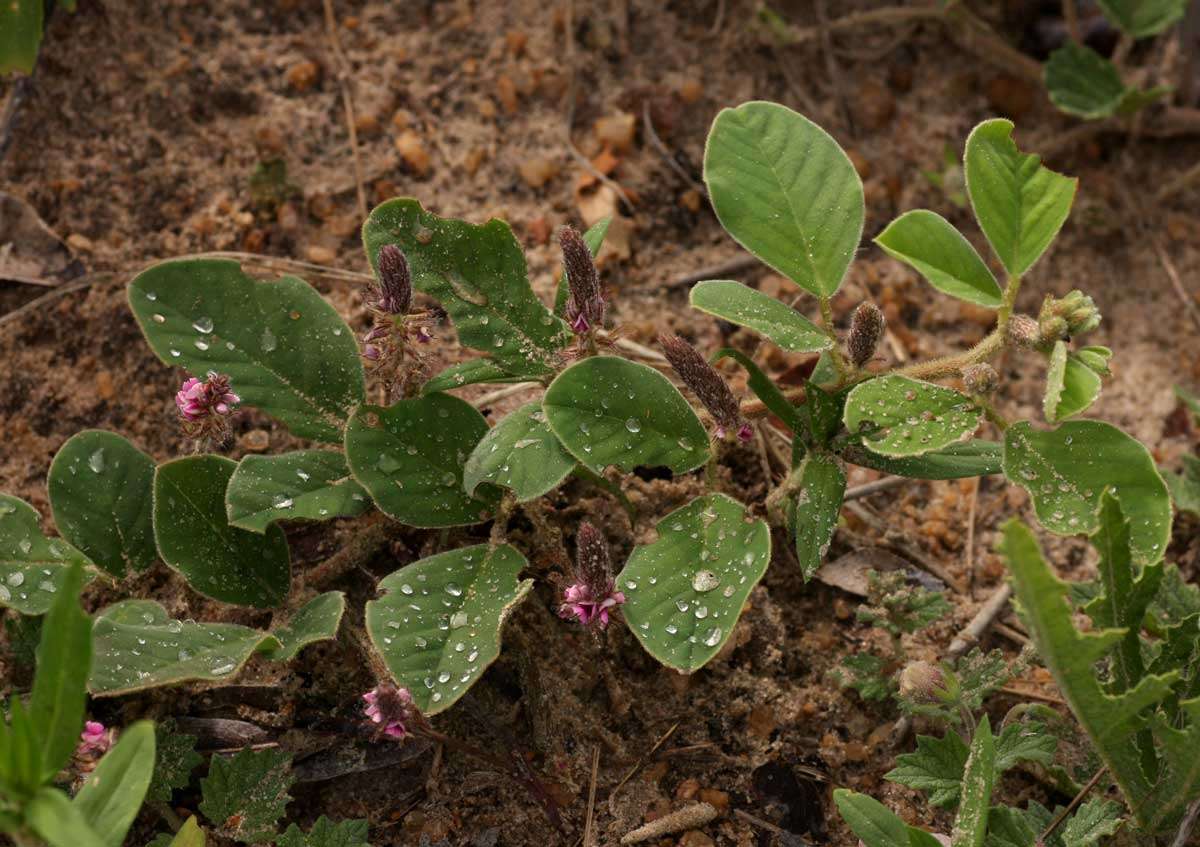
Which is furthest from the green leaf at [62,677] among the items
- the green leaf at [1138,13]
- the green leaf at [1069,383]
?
the green leaf at [1138,13]

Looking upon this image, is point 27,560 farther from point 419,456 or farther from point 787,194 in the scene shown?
point 787,194

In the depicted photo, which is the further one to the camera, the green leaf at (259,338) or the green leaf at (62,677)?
the green leaf at (259,338)

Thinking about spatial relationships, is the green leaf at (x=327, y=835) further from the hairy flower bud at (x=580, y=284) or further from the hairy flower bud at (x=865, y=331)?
the hairy flower bud at (x=865, y=331)

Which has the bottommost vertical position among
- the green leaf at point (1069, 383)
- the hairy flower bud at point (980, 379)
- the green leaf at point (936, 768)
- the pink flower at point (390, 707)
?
the green leaf at point (936, 768)

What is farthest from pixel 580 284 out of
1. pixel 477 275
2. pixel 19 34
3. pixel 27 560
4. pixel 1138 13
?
pixel 1138 13

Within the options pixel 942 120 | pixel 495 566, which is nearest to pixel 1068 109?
pixel 942 120

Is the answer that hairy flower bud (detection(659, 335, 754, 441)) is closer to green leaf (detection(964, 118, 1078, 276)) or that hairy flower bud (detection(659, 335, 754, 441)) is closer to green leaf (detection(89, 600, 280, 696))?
green leaf (detection(964, 118, 1078, 276))
